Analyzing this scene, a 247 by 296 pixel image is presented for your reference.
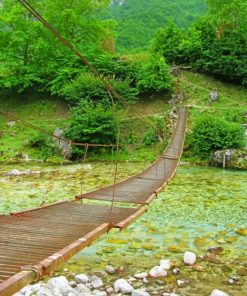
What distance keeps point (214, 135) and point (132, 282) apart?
13.4m

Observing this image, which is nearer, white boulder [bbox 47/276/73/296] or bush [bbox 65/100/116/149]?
white boulder [bbox 47/276/73/296]

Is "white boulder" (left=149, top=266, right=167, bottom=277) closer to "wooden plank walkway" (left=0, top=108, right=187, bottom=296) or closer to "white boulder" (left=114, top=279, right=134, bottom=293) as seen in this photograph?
"white boulder" (left=114, top=279, right=134, bottom=293)

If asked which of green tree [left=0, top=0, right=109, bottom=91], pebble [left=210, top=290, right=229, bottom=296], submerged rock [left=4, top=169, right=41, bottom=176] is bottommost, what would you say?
pebble [left=210, top=290, right=229, bottom=296]

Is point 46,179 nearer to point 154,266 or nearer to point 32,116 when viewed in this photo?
point 154,266

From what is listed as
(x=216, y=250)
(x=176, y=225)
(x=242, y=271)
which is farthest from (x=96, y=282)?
(x=176, y=225)

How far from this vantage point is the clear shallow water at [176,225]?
6664 mm

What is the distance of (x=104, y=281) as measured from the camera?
6199mm

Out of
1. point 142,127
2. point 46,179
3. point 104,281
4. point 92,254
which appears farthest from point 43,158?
point 104,281

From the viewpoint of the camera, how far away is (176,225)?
894cm

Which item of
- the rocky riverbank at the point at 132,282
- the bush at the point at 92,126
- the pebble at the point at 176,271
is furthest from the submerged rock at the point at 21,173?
the pebble at the point at 176,271

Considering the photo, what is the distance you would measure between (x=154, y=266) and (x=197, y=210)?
3791mm

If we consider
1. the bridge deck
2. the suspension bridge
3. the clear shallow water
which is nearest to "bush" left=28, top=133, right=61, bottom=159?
the clear shallow water

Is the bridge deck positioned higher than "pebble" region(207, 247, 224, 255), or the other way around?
the bridge deck

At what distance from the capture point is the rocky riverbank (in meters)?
5.76
